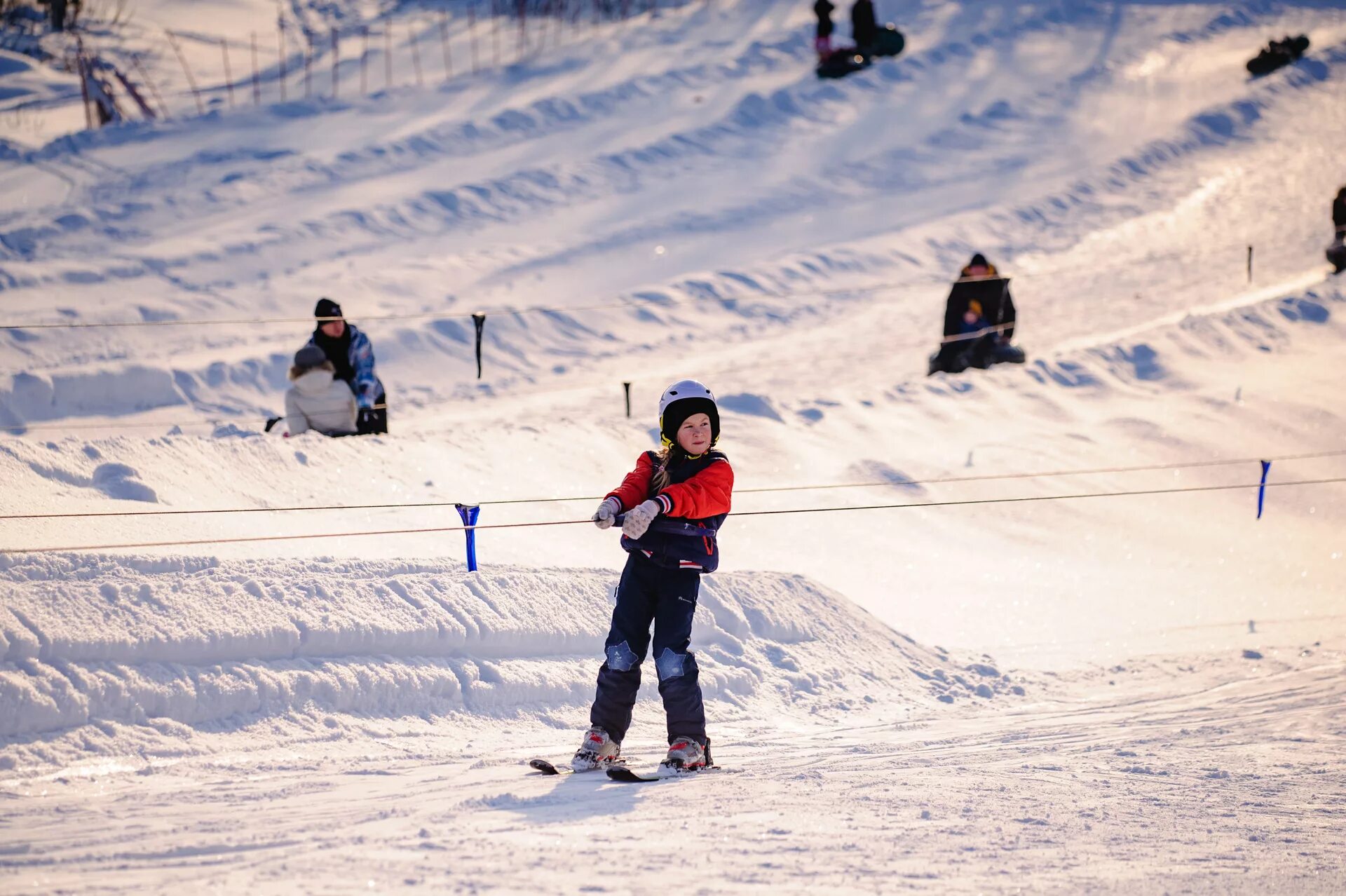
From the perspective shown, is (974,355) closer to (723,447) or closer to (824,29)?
(723,447)

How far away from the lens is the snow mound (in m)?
5.24

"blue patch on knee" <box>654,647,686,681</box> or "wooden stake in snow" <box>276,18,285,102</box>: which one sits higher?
"wooden stake in snow" <box>276,18,285,102</box>

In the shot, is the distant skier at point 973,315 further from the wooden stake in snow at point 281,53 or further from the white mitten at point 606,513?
the wooden stake in snow at point 281,53

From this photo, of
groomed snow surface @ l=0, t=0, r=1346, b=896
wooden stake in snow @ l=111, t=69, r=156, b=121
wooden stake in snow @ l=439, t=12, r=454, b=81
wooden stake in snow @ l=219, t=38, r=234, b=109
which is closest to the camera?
groomed snow surface @ l=0, t=0, r=1346, b=896

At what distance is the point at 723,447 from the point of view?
409 inches

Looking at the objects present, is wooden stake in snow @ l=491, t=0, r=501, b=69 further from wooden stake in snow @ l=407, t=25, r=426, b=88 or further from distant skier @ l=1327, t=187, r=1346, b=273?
distant skier @ l=1327, t=187, r=1346, b=273

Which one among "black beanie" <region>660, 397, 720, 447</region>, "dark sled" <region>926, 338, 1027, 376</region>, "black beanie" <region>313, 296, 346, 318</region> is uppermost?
"black beanie" <region>313, 296, 346, 318</region>

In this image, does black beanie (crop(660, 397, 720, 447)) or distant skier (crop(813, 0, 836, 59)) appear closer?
black beanie (crop(660, 397, 720, 447))

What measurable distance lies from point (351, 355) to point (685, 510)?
16.6 feet

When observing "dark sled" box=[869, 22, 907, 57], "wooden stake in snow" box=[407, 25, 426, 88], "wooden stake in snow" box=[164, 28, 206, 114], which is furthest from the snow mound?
"dark sled" box=[869, 22, 907, 57]

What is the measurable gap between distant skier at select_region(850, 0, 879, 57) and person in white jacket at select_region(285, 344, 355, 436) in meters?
16.6

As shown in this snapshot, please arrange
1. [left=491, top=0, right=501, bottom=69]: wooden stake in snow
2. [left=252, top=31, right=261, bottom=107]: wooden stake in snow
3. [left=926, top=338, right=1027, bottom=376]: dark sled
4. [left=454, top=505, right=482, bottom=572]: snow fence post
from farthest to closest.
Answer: [left=491, top=0, right=501, bottom=69]: wooden stake in snow → [left=252, top=31, right=261, bottom=107]: wooden stake in snow → [left=926, top=338, right=1027, bottom=376]: dark sled → [left=454, top=505, right=482, bottom=572]: snow fence post

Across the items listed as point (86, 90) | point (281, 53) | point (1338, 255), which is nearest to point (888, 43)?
point (1338, 255)

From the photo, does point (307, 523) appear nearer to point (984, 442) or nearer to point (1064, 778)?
point (1064, 778)
